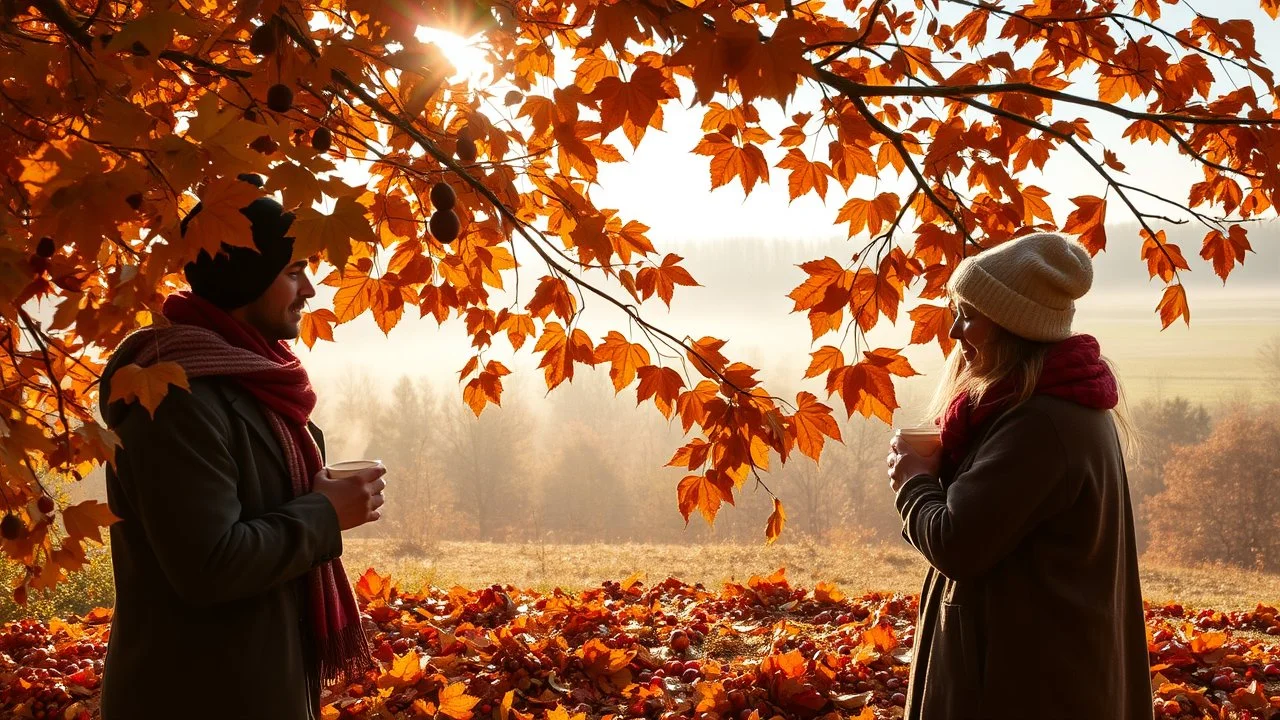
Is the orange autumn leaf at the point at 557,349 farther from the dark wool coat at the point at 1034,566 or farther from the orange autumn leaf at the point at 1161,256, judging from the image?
the orange autumn leaf at the point at 1161,256

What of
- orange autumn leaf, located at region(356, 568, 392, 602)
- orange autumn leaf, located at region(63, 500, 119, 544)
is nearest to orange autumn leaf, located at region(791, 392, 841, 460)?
orange autumn leaf, located at region(63, 500, 119, 544)

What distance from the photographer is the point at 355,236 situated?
139 centimetres

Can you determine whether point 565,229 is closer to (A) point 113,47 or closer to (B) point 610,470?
(A) point 113,47

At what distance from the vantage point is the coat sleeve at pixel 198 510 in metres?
1.44

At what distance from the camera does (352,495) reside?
5.50ft

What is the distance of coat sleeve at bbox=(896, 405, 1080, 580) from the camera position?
1624 millimetres

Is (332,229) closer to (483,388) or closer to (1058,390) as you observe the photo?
(1058,390)

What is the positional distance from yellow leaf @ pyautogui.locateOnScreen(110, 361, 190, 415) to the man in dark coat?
2 centimetres

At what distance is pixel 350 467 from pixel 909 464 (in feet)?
3.75

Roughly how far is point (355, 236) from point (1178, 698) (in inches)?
117

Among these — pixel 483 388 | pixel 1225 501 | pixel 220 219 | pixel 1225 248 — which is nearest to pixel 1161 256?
pixel 1225 248

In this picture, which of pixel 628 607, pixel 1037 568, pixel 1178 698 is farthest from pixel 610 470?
pixel 1037 568

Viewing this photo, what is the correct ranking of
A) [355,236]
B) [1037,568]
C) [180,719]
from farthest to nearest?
1. [1037,568]
2. [180,719]
3. [355,236]

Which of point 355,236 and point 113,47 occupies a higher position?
point 113,47
